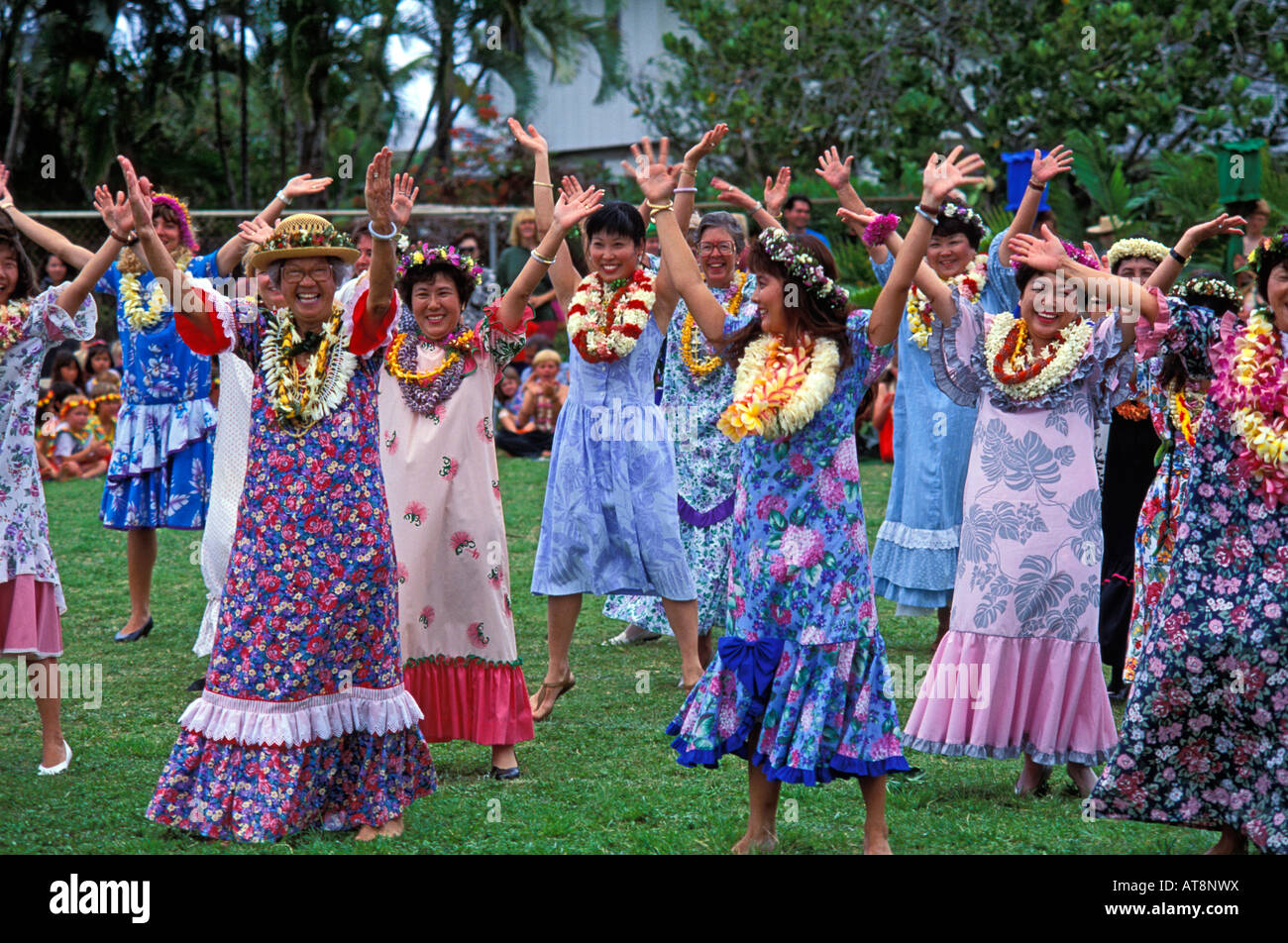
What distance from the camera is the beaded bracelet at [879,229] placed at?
4844mm

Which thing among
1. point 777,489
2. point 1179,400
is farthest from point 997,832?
point 1179,400

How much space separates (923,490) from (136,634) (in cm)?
459

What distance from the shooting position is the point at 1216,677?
4566 millimetres

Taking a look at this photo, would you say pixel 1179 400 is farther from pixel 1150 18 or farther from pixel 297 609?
pixel 1150 18

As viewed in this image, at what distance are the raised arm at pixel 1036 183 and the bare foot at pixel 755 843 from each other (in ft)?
7.22

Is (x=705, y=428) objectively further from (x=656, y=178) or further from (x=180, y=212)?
(x=180, y=212)

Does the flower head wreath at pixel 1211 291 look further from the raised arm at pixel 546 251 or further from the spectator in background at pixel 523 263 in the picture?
the spectator in background at pixel 523 263

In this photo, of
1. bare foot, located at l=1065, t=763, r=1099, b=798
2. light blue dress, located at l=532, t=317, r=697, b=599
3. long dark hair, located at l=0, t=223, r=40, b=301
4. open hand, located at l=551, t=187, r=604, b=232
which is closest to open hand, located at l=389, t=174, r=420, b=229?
open hand, located at l=551, t=187, r=604, b=232

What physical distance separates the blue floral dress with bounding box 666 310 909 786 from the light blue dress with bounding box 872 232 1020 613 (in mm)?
2733

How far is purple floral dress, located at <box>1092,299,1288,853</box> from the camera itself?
4.48m

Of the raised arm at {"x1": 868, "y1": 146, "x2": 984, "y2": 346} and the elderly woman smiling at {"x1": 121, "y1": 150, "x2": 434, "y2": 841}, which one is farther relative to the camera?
the elderly woman smiling at {"x1": 121, "y1": 150, "x2": 434, "y2": 841}

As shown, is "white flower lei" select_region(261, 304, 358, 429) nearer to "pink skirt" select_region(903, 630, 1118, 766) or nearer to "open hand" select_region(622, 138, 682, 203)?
"open hand" select_region(622, 138, 682, 203)

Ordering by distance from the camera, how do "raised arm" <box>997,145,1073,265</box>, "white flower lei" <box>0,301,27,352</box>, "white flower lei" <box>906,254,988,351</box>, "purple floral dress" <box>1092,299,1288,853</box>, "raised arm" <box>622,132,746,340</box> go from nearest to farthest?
"purple floral dress" <box>1092,299,1288,853</box> → "raised arm" <box>622,132,746,340</box> → "raised arm" <box>997,145,1073,265</box> → "white flower lei" <box>0,301,27,352</box> → "white flower lei" <box>906,254,988,351</box>

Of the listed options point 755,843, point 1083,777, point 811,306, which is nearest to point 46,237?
point 811,306
